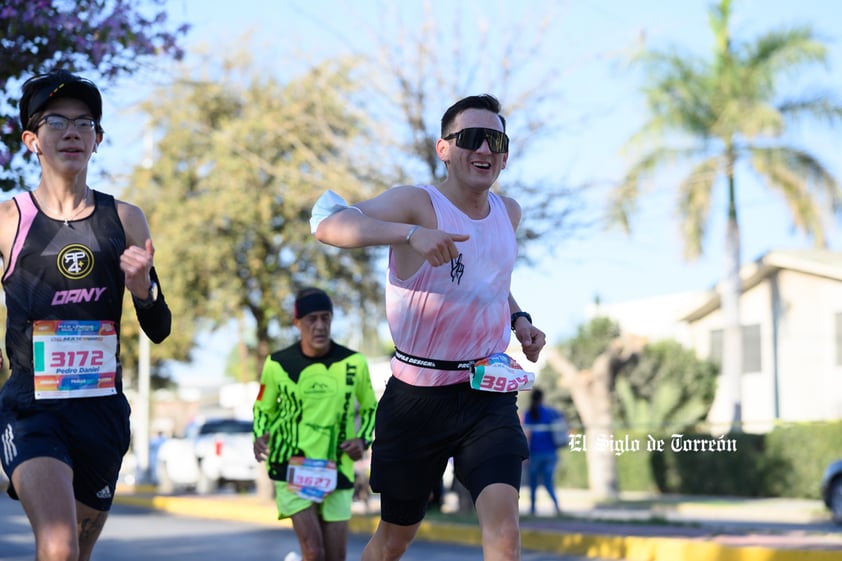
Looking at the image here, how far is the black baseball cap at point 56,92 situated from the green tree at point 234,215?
19596mm

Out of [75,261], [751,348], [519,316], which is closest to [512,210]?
[519,316]

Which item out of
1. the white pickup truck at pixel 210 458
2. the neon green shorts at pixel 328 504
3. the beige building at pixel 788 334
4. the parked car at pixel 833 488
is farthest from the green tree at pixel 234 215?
the neon green shorts at pixel 328 504

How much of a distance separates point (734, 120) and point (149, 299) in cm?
2934

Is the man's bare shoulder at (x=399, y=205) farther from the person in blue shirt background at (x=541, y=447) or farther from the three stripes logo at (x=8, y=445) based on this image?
the person in blue shirt background at (x=541, y=447)

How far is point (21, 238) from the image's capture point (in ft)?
16.4

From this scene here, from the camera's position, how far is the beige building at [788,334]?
36.1 m

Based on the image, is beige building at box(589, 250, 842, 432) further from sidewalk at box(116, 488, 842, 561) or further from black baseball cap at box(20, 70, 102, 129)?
black baseball cap at box(20, 70, 102, 129)

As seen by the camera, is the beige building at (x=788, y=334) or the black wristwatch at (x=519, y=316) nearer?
the black wristwatch at (x=519, y=316)

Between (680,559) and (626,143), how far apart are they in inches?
869

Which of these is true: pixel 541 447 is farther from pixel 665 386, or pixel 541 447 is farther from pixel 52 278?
pixel 665 386

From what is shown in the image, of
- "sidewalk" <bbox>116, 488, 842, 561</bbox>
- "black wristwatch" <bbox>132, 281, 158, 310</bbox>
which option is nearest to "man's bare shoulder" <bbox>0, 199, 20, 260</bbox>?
"black wristwatch" <bbox>132, 281, 158, 310</bbox>

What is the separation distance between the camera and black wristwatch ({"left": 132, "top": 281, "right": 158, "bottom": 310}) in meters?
4.90

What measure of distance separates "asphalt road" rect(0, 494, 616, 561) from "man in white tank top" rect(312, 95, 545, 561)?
699cm

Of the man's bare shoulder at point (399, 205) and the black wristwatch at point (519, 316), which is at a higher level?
the man's bare shoulder at point (399, 205)
